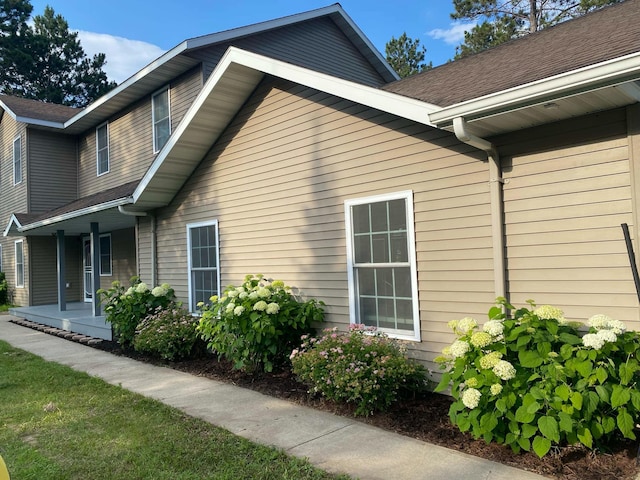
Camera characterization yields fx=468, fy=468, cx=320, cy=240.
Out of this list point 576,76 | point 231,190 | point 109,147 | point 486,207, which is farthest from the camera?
point 109,147

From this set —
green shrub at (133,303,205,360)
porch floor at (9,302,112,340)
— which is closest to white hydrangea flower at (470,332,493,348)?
green shrub at (133,303,205,360)

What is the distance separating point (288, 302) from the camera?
634cm

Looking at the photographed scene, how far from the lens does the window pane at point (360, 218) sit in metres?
5.79

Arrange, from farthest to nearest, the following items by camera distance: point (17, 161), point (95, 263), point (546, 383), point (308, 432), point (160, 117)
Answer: point (17, 161) < point (95, 263) < point (160, 117) < point (308, 432) < point (546, 383)

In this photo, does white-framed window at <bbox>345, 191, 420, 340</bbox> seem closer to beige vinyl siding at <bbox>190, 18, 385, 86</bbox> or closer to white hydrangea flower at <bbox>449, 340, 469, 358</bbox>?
white hydrangea flower at <bbox>449, 340, 469, 358</bbox>

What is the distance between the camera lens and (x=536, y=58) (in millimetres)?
4562

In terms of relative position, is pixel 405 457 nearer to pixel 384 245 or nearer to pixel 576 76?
pixel 384 245

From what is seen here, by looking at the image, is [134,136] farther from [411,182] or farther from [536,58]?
[536,58]

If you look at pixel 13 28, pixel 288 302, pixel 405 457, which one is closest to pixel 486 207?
pixel 405 457

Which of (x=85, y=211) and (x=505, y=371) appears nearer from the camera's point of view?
(x=505, y=371)

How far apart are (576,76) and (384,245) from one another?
2741mm

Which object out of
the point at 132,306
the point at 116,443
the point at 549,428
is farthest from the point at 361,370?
the point at 132,306

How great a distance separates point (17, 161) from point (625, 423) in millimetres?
19007

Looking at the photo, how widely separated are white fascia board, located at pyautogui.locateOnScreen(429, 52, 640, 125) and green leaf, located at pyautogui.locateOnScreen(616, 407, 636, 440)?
90.7 inches
